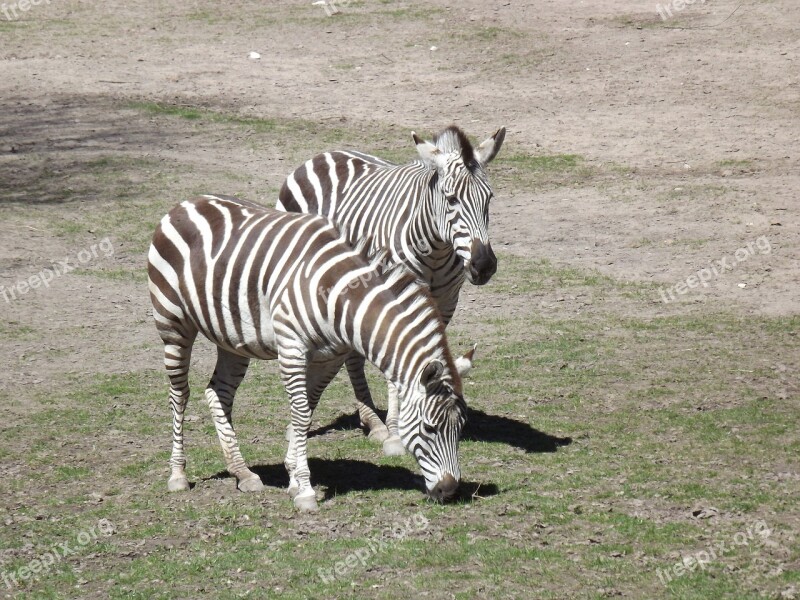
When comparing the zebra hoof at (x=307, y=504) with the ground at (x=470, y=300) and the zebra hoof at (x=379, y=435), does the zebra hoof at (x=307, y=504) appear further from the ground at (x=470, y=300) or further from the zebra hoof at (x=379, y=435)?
the zebra hoof at (x=379, y=435)

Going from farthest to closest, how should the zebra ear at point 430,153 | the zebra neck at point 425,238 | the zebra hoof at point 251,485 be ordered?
the zebra neck at point 425,238 < the zebra ear at point 430,153 < the zebra hoof at point 251,485

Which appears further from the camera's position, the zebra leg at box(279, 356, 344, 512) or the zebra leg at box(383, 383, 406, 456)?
the zebra leg at box(383, 383, 406, 456)

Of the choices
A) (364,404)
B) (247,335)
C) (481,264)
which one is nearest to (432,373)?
(481,264)

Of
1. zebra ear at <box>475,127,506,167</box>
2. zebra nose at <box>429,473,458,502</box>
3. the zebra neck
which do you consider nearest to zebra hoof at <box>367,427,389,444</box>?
the zebra neck

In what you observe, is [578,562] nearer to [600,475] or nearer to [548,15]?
[600,475]

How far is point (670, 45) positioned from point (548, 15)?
10.7 ft

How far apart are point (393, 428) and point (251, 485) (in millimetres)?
1794

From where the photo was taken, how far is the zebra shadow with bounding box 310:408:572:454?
9625mm

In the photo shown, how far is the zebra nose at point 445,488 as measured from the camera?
779 cm

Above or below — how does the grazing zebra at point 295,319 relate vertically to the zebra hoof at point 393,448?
above

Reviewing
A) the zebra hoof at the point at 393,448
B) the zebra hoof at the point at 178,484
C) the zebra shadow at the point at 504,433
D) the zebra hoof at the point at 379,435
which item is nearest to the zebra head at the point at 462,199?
the zebra shadow at the point at 504,433

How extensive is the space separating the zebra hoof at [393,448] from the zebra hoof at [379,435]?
284 millimetres

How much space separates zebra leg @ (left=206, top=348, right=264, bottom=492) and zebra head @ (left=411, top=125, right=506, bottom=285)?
220 cm

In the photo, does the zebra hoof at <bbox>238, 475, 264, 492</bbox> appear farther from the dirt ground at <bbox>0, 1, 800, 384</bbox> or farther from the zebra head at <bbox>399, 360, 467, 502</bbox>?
the dirt ground at <bbox>0, 1, 800, 384</bbox>
